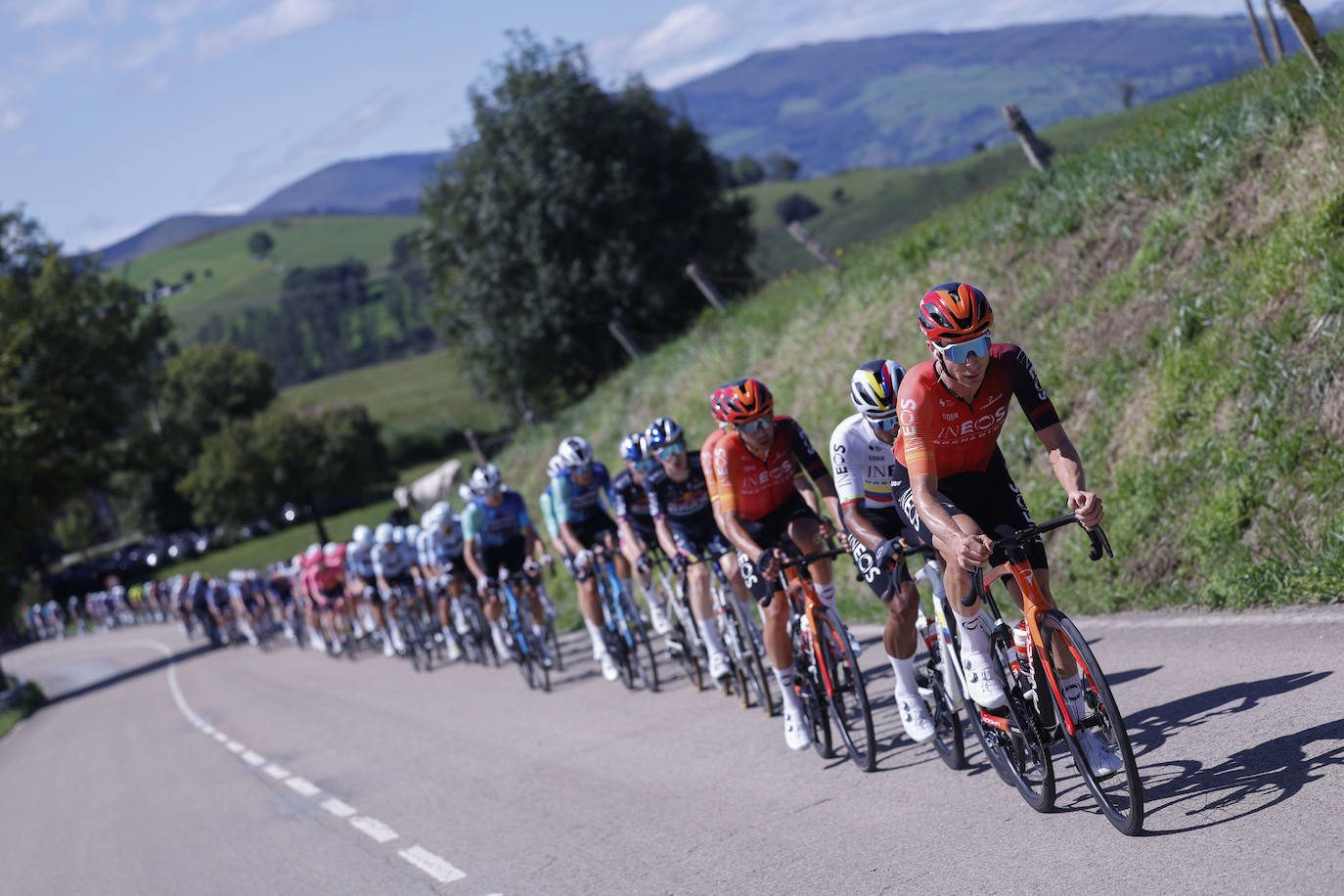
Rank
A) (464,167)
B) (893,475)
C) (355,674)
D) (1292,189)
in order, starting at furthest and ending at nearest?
(464,167), (355,674), (1292,189), (893,475)

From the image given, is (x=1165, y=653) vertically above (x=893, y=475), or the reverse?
(x=893, y=475)

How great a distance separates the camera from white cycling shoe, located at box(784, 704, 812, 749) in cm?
793

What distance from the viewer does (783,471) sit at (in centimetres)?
837

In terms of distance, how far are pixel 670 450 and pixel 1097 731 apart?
4.90m

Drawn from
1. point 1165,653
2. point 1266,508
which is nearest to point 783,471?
point 1165,653

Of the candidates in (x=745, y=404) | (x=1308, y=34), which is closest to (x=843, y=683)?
(x=745, y=404)

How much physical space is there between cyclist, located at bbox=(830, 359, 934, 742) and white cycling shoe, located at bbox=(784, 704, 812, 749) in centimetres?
93

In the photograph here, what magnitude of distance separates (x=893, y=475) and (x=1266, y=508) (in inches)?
Answer: 142

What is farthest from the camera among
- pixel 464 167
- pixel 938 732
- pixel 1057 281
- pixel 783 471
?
pixel 464 167

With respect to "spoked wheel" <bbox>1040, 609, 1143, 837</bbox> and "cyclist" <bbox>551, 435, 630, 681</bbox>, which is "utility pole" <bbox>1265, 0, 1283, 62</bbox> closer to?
"cyclist" <bbox>551, 435, 630, 681</bbox>

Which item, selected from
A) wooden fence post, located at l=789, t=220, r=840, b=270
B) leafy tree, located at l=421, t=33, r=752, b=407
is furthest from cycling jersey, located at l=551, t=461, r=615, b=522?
leafy tree, located at l=421, t=33, r=752, b=407

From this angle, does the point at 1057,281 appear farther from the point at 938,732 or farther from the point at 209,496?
the point at 209,496

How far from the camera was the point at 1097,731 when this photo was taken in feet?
17.0

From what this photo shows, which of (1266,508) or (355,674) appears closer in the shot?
(1266,508)
